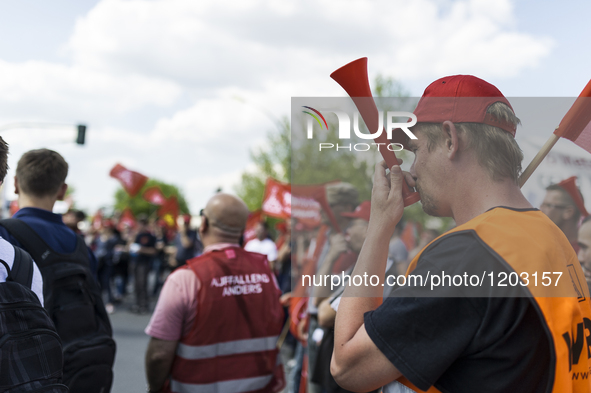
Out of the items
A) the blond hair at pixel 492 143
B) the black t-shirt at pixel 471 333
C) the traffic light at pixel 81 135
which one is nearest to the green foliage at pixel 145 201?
the traffic light at pixel 81 135

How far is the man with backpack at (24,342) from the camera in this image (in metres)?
1.30

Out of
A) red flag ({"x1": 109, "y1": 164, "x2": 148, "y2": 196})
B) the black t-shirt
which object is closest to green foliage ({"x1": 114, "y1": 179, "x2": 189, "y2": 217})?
red flag ({"x1": 109, "y1": 164, "x2": 148, "y2": 196})

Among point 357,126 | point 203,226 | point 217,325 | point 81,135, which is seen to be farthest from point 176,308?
point 81,135

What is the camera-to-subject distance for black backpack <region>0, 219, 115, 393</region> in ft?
7.77

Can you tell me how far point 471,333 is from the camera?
1.12m

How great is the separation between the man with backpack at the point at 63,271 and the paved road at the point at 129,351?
145 inches

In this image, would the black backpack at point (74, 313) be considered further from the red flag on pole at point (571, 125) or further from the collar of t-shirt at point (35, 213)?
the red flag on pole at point (571, 125)

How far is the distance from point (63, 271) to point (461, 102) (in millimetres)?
2028

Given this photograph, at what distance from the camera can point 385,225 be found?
131 centimetres

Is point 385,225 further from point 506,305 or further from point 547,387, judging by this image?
point 547,387

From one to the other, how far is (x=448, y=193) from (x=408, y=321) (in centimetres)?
36

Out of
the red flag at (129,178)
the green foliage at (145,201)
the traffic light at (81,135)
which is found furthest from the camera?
the green foliage at (145,201)

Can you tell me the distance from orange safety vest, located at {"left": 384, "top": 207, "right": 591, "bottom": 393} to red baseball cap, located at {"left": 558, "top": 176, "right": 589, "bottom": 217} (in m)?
0.90

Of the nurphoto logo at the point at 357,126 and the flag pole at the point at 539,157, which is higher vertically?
the nurphoto logo at the point at 357,126
